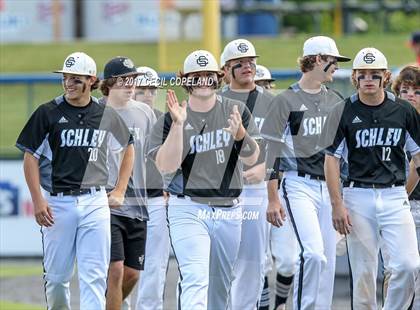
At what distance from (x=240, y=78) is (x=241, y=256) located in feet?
5.34

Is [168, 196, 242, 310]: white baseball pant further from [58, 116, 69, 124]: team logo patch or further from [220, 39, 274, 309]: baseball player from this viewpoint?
[58, 116, 69, 124]: team logo patch

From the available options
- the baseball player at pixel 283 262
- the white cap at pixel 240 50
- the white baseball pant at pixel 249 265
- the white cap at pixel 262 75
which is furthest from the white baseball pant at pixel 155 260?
the white cap at pixel 262 75

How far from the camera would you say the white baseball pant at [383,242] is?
1091 cm

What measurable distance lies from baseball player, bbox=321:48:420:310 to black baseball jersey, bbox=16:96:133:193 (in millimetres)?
1930

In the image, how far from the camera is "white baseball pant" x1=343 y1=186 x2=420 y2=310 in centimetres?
1091

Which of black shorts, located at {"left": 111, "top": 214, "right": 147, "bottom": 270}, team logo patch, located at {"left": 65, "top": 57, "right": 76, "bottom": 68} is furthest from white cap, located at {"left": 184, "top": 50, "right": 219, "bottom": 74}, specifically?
black shorts, located at {"left": 111, "top": 214, "right": 147, "bottom": 270}

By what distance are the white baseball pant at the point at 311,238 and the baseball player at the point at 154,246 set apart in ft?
4.13

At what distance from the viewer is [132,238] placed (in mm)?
12117

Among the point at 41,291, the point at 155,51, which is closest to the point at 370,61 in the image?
the point at 41,291

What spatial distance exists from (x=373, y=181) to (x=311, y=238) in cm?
81

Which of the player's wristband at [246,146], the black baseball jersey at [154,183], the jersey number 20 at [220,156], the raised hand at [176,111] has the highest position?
the raised hand at [176,111]

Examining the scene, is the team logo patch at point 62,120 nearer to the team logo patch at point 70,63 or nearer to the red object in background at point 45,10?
the team logo patch at point 70,63

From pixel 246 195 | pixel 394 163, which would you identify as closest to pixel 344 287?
pixel 246 195

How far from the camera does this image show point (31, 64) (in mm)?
27844
